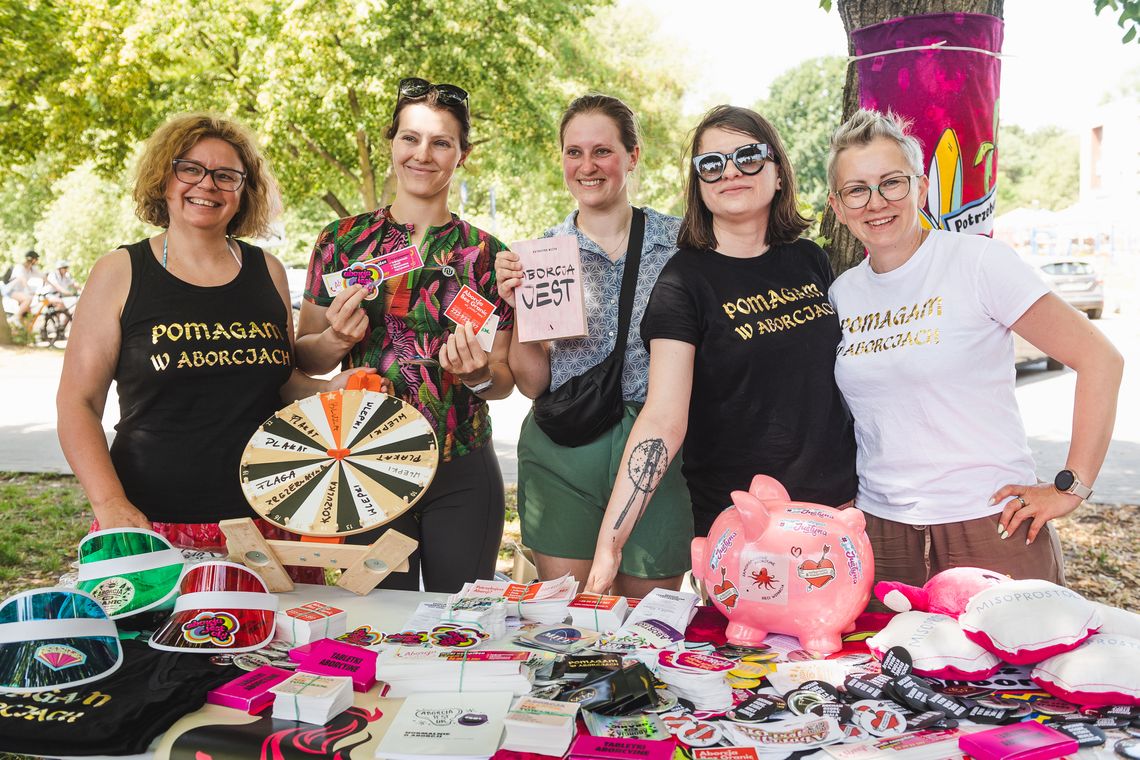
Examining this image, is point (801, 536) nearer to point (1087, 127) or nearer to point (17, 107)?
point (17, 107)

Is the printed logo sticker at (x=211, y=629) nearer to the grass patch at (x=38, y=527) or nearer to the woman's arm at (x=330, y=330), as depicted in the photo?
the woman's arm at (x=330, y=330)

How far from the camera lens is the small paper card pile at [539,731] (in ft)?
5.04

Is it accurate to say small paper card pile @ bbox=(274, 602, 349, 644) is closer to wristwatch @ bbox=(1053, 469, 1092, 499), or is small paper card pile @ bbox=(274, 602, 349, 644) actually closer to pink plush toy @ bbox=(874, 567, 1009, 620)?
pink plush toy @ bbox=(874, 567, 1009, 620)

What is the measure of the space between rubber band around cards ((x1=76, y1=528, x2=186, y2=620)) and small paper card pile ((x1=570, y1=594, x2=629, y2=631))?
101cm

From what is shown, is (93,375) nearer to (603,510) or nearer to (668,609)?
(603,510)

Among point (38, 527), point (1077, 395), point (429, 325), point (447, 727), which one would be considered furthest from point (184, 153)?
point (38, 527)

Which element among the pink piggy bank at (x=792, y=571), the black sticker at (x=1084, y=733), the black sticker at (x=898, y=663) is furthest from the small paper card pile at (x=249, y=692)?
the black sticker at (x=1084, y=733)

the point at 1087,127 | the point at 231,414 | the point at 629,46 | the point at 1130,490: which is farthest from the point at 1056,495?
the point at 1087,127

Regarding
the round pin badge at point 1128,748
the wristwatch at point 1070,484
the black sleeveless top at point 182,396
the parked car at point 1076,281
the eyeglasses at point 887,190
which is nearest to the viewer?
the round pin badge at point 1128,748

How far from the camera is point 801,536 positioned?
75.5 inches

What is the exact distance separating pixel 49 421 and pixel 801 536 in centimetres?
1020

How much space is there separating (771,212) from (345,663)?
A: 171cm

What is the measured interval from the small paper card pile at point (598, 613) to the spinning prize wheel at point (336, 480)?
481 mm

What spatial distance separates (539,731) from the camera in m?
1.54
